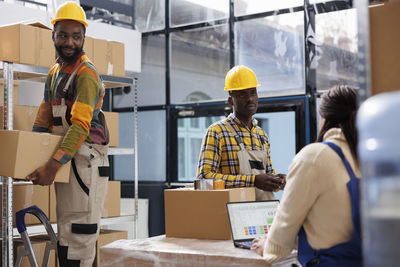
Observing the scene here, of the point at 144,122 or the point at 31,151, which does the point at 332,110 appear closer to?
the point at 31,151

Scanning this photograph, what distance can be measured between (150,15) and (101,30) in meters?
0.82

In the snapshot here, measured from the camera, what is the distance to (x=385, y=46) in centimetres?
103

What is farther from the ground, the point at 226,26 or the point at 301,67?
the point at 226,26

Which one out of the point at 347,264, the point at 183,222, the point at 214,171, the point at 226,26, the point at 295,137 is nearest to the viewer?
the point at 347,264

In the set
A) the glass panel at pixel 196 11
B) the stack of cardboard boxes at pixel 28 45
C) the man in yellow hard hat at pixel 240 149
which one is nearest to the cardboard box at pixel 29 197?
the stack of cardboard boxes at pixel 28 45

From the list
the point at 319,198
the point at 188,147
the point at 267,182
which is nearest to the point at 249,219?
the point at 319,198

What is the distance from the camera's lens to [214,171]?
9.82 feet

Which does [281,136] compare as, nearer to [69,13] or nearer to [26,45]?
[26,45]

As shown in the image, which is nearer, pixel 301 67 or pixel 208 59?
pixel 301 67

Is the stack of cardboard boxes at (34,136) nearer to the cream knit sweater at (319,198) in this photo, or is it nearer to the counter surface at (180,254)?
the counter surface at (180,254)

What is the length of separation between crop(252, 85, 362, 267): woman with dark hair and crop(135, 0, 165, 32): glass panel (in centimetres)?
445

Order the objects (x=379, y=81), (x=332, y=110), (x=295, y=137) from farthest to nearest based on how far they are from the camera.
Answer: (x=295, y=137)
(x=332, y=110)
(x=379, y=81)

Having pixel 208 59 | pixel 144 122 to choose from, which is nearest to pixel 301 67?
pixel 208 59

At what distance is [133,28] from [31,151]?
3762 mm
